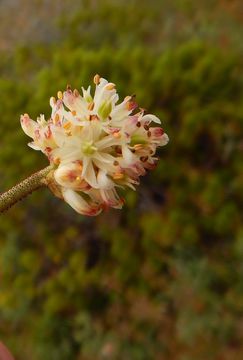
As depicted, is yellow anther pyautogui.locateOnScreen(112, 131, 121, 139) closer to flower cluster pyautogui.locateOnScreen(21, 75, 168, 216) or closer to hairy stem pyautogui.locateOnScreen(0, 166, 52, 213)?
flower cluster pyautogui.locateOnScreen(21, 75, 168, 216)

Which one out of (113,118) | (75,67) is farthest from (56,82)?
(113,118)

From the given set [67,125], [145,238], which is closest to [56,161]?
[67,125]

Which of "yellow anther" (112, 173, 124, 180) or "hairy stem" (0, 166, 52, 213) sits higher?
"hairy stem" (0, 166, 52, 213)

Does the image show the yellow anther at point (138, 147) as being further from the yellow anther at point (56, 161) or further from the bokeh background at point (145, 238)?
the bokeh background at point (145, 238)

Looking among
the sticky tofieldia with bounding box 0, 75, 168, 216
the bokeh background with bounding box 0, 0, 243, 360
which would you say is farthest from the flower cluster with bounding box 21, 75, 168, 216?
the bokeh background with bounding box 0, 0, 243, 360

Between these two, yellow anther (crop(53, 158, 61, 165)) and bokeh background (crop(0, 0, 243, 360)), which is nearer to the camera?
yellow anther (crop(53, 158, 61, 165))

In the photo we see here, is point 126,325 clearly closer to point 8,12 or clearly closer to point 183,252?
point 183,252

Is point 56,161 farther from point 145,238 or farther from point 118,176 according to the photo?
point 145,238
